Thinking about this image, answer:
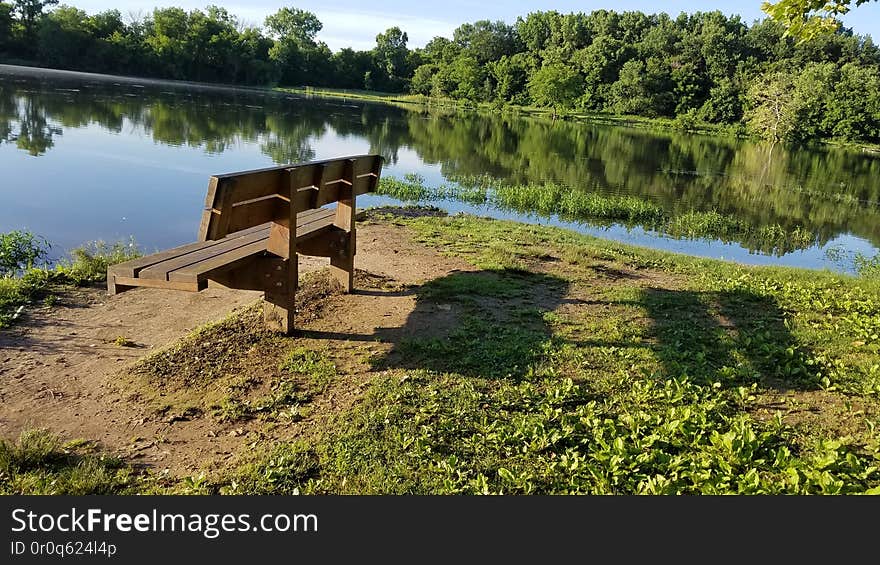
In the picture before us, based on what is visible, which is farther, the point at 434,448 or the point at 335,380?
the point at 335,380

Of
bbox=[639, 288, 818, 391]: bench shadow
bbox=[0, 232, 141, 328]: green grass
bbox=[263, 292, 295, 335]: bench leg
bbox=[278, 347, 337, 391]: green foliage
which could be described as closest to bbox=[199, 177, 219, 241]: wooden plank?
bbox=[263, 292, 295, 335]: bench leg

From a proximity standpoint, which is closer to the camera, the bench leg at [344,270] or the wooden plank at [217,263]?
the wooden plank at [217,263]

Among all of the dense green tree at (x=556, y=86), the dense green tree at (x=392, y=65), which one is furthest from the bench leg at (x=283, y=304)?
the dense green tree at (x=392, y=65)

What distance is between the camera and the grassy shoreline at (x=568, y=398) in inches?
141

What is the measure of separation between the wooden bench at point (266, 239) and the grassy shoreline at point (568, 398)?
596 millimetres

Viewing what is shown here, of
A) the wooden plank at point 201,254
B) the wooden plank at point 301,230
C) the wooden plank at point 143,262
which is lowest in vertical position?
the wooden plank at point 143,262

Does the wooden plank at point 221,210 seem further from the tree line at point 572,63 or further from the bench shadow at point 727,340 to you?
the tree line at point 572,63

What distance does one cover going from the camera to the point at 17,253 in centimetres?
910

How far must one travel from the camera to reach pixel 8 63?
79938 mm

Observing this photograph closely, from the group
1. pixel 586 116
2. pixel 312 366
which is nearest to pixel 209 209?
pixel 312 366

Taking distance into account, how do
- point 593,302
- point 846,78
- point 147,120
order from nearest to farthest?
point 593,302
point 147,120
point 846,78

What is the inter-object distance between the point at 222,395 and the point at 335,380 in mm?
822

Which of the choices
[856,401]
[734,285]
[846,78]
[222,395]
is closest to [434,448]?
[222,395]

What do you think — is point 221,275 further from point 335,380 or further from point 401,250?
point 401,250
